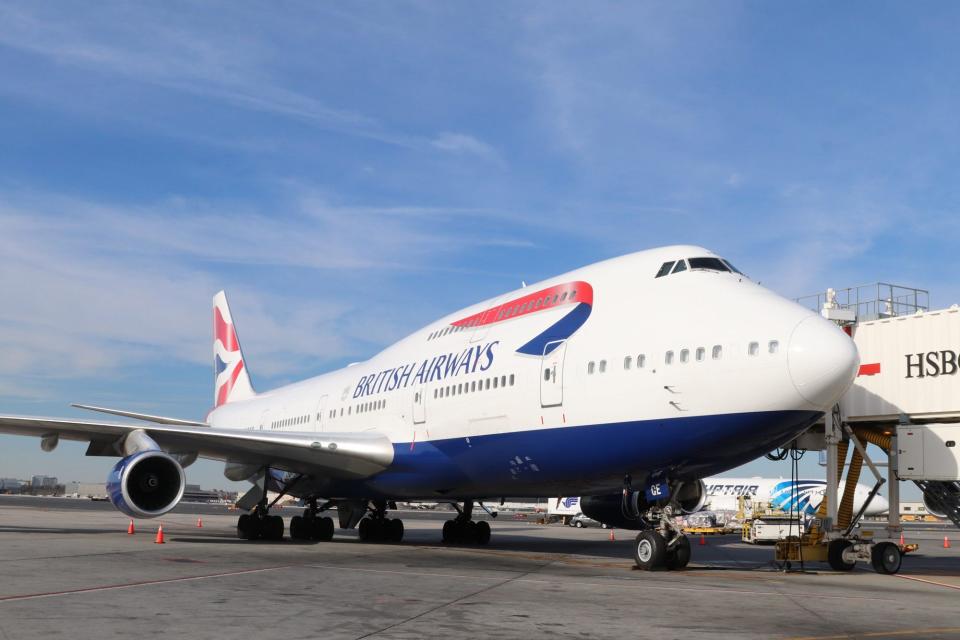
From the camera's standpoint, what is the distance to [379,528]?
81.8 ft

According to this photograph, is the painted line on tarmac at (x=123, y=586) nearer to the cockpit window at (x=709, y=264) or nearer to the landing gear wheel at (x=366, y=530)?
the cockpit window at (x=709, y=264)

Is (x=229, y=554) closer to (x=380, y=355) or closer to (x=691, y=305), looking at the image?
(x=380, y=355)

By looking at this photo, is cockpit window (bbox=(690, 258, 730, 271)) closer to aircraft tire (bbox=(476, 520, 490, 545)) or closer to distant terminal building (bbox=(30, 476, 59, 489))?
aircraft tire (bbox=(476, 520, 490, 545))

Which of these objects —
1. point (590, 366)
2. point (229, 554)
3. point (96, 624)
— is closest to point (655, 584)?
point (590, 366)

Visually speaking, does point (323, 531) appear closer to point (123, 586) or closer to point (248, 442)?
point (248, 442)

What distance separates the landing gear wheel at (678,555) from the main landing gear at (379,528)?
11.4 meters

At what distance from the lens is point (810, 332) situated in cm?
1320

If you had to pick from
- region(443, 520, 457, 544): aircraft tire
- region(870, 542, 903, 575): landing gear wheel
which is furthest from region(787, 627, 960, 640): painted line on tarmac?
region(443, 520, 457, 544): aircraft tire

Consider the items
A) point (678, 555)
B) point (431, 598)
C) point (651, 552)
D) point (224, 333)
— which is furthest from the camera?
point (224, 333)

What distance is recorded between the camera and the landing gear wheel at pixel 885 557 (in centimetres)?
1733

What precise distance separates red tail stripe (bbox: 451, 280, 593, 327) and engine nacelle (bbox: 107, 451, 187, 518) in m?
7.13

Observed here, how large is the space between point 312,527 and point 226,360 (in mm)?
14964

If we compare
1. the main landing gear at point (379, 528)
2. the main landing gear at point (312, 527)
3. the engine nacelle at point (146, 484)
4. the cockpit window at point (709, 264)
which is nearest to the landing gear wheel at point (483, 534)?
the main landing gear at point (379, 528)

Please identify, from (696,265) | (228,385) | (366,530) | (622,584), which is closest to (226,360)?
(228,385)
